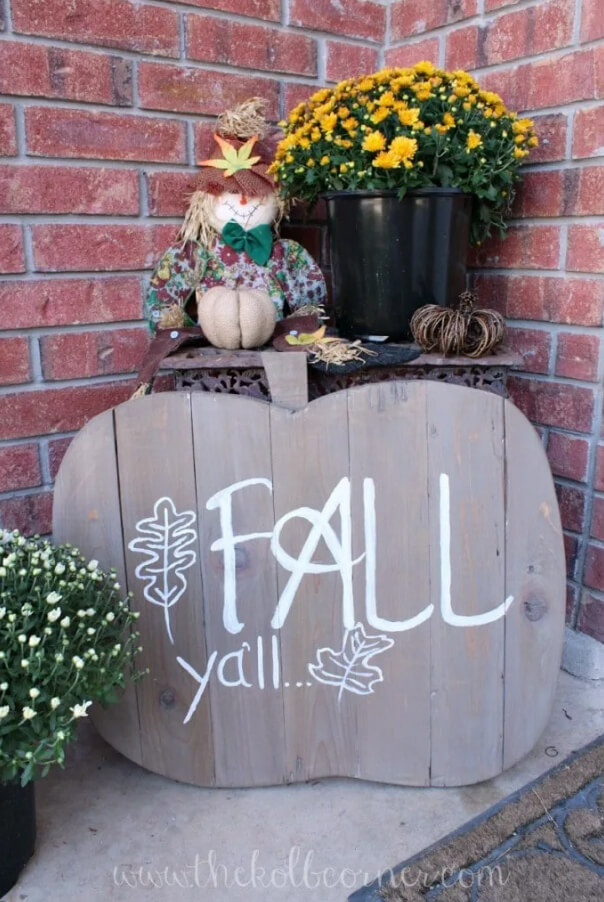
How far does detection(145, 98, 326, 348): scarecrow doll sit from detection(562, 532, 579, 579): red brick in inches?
26.8

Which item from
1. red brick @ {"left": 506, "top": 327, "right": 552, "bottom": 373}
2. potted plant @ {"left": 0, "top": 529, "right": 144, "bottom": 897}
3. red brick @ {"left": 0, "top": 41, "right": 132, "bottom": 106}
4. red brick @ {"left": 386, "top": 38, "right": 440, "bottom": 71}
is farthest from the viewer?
red brick @ {"left": 386, "top": 38, "right": 440, "bottom": 71}

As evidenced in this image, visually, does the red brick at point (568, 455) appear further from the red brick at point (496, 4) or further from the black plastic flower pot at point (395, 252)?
the red brick at point (496, 4)

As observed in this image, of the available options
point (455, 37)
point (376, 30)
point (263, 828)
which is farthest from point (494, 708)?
point (376, 30)

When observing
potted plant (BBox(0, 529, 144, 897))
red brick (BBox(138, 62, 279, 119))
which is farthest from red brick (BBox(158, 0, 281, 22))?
potted plant (BBox(0, 529, 144, 897))

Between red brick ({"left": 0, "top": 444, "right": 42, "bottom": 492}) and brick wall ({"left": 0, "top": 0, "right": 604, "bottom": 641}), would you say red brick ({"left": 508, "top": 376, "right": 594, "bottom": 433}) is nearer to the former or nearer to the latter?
brick wall ({"left": 0, "top": 0, "right": 604, "bottom": 641})

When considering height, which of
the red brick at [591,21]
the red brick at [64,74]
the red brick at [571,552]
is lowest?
the red brick at [571,552]

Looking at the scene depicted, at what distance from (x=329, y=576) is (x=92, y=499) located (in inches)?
14.6

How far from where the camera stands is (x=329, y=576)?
1.19 meters

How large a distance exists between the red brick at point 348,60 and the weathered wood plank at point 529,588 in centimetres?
85

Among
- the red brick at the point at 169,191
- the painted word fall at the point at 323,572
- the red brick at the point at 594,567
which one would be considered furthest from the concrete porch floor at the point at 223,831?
the red brick at the point at 169,191

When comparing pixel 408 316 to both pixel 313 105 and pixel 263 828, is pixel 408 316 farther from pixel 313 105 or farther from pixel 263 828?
pixel 263 828

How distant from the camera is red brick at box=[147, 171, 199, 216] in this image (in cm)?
142

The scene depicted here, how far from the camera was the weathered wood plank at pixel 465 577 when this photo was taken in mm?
1156

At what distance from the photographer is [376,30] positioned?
164cm
